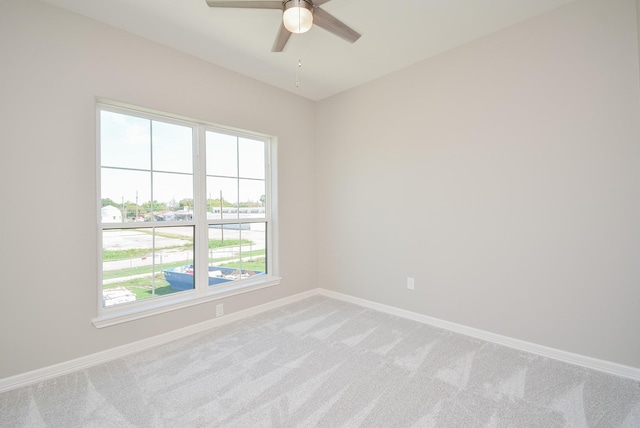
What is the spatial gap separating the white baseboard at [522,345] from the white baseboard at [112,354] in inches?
61.5

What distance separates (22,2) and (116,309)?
2.37 m

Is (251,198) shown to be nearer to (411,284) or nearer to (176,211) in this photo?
(176,211)

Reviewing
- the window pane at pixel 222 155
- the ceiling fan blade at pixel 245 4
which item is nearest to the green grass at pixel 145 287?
the window pane at pixel 222 155

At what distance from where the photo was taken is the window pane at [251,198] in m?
3.38

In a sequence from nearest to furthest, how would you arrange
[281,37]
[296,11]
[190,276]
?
1. [296,11]
2. [281,37]
3. [190,276]

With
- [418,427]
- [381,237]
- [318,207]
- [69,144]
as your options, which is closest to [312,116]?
[318,207]

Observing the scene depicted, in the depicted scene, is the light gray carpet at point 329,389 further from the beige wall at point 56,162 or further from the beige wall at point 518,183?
the beige wall at point 518,183

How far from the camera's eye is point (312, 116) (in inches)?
159

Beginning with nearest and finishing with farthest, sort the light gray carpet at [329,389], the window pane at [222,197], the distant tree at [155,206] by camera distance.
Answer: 1. the light gray carpet at [329,389]
2. the distant tree at [155,206]
3. the window pane at [222,197]

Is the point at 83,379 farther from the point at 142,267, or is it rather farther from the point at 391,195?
the point at 391,195

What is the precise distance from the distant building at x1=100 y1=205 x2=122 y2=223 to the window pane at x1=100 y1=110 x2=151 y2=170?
37cm

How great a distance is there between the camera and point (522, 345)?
2404 mm

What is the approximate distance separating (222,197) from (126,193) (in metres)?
0.91

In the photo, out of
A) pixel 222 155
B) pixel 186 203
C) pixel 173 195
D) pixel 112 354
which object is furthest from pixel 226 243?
pixel 112 354
